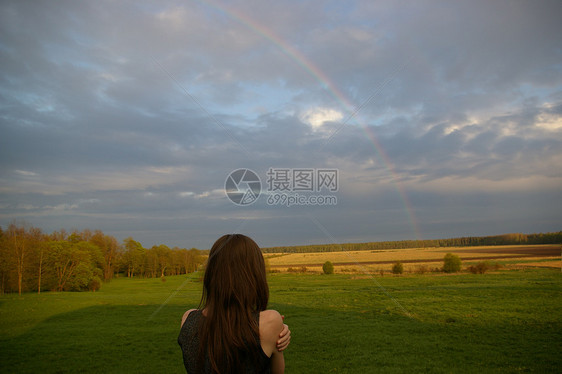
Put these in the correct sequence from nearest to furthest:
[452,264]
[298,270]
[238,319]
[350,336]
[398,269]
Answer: [238,319], [350,336], [452,264], [398,269], [298,270]

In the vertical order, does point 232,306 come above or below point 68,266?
above

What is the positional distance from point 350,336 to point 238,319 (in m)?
17.9

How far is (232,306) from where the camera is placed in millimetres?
2531

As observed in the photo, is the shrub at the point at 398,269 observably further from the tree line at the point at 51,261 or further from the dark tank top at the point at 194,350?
the dark tank top at the point at 194,350

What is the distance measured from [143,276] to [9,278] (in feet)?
154

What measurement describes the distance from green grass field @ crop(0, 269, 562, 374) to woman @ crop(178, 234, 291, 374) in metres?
12.1

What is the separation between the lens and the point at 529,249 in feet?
300

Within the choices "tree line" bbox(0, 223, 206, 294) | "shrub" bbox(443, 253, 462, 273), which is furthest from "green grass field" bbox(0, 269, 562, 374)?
"shrub" bbox(443, 253, 462, 273)

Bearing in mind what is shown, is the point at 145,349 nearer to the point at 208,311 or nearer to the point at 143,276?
the point at 208,311

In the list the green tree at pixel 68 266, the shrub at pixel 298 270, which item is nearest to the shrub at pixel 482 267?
the shrub at pixel 298 270

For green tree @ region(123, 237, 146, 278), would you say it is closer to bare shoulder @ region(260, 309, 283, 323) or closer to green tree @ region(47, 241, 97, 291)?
green tree @ region(47, 241, 97, 291)

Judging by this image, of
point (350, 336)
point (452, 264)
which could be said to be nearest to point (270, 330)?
point (350, 336)

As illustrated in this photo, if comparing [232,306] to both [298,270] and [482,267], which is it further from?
[298,270]

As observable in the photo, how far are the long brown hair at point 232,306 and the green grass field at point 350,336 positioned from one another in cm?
1215
